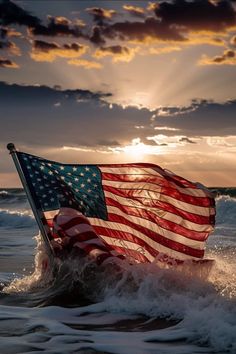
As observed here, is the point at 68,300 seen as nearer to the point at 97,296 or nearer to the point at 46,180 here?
the point at 97,296

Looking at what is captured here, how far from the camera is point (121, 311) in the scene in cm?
748

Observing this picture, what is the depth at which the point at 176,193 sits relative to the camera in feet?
27.7

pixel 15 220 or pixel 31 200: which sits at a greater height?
pixel 31 200

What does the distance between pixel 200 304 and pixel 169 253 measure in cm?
138

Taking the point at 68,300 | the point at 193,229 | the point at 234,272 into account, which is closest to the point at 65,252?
the point at 68,300

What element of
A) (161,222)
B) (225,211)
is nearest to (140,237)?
(161,222)

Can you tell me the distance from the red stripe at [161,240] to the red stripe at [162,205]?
36cm

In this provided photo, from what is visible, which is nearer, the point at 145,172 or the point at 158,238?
the point at 158,238

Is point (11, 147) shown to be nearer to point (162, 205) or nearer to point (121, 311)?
point (162, 205)

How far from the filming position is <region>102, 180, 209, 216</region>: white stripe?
→ 840 cm

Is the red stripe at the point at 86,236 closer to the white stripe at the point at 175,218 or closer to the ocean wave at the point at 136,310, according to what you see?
the ocean wave at the point at 136,310

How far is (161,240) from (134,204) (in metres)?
0.71

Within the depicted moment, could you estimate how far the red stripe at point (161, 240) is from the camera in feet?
27.3

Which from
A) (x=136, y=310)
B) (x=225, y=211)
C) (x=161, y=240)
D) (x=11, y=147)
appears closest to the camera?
(x=136, y=310)
